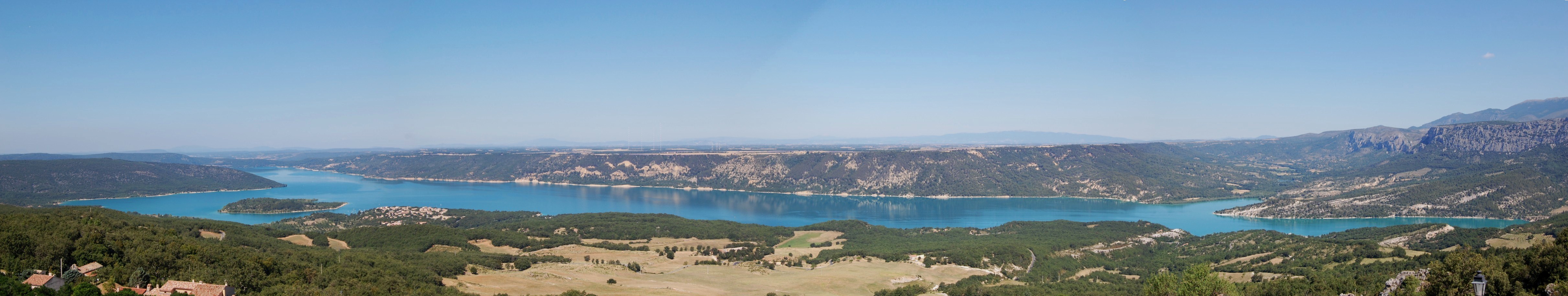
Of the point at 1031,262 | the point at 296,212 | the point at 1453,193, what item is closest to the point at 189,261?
the point at 1031,262

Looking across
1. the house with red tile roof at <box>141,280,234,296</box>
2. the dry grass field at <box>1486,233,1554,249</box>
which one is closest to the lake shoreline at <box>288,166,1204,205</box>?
the dry grass field at <box>1486,233,1554,249</box>

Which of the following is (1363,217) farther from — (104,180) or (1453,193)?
(104,180)

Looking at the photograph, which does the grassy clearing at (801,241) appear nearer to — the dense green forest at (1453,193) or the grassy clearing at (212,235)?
the grassy clearing at (212,235)

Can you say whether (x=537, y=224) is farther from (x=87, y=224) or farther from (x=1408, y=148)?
(x=1408, y=148)

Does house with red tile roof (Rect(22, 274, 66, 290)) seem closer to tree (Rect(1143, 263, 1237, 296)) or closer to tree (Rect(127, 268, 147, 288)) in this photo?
tree (Rect(127, 268, 147, 288))

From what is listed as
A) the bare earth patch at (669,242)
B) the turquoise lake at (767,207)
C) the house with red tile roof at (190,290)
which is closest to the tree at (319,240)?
the bare earth patch at (669,242)

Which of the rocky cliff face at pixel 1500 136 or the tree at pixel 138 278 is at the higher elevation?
the rocky cliff face at pixel 1500 136
